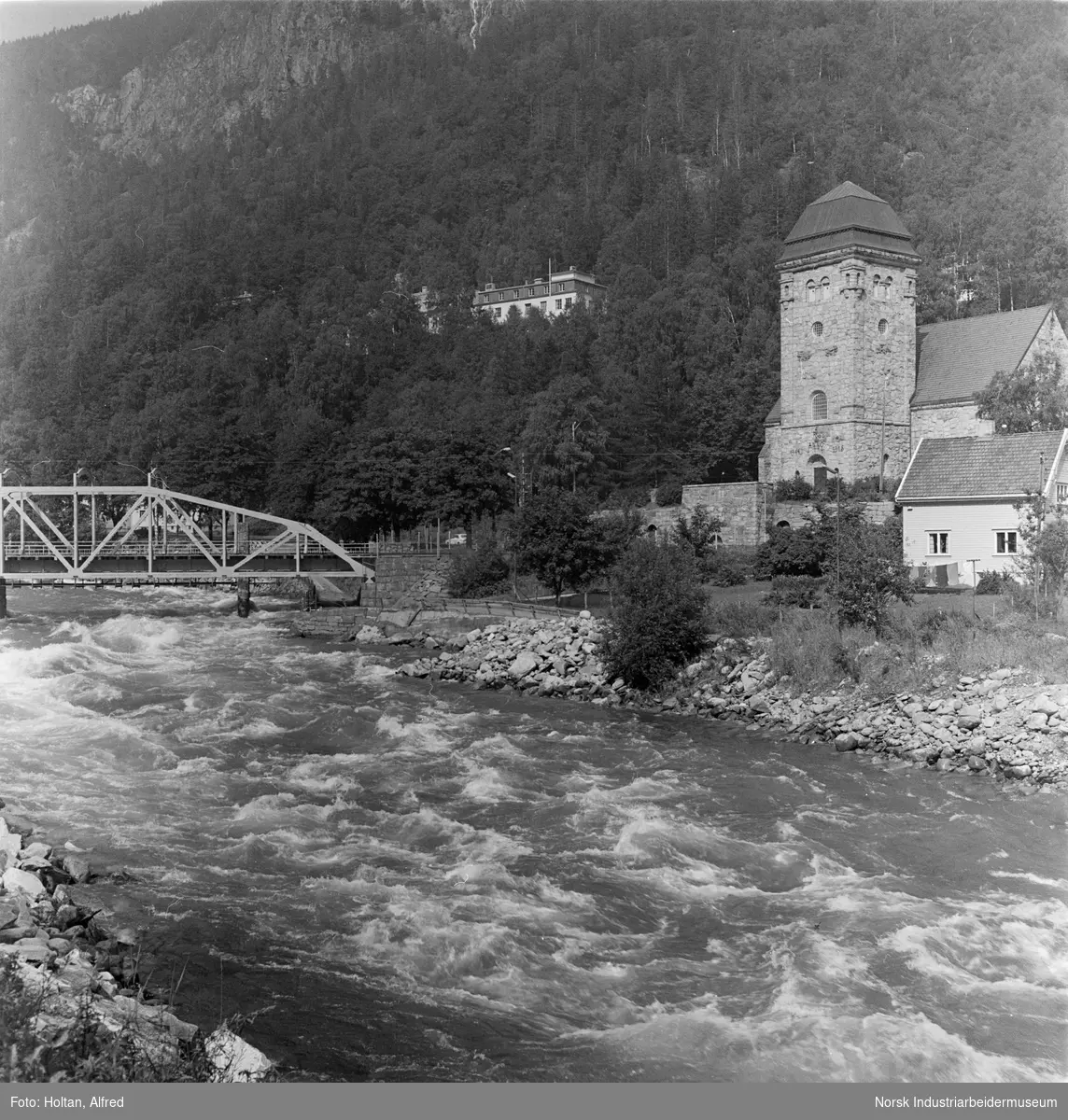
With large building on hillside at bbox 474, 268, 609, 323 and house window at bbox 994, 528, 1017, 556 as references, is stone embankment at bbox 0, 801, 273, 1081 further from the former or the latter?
large building on hillside at bbox 474, 268, 609, 323

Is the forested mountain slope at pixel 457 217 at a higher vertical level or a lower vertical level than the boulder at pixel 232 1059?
higher

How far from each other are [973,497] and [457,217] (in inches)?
5062

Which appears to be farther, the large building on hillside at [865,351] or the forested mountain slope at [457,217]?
the forested mountain slope at [457,217]

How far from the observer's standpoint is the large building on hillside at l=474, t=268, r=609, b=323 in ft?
399

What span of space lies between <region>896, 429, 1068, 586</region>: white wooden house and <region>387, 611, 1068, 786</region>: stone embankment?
11.4 m

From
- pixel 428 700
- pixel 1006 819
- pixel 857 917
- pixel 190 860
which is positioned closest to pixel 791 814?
pixel 1006 819

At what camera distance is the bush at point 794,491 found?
5162 centimetres

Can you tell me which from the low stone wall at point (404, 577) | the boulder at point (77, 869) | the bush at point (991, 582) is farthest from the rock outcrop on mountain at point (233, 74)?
the boulder at point (77, 869)

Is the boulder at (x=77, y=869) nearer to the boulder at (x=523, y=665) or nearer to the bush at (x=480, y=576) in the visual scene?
the boulder at (x=523, y=665)

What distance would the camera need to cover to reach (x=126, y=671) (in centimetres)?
3158

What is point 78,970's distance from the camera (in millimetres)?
10367

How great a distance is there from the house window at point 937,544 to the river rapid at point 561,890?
52.3 feet

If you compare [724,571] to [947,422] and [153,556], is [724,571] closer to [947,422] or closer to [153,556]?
[947,422]

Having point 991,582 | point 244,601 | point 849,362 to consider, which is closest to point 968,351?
point 849,362
